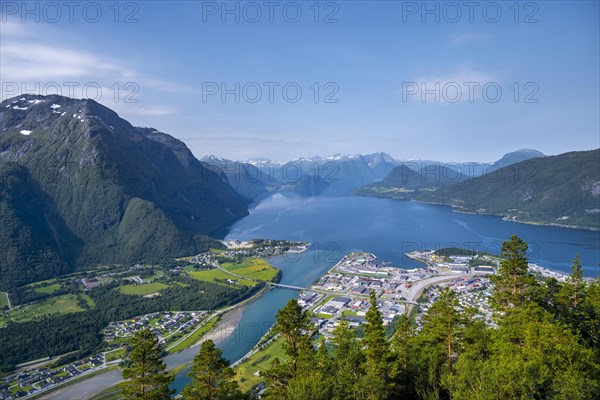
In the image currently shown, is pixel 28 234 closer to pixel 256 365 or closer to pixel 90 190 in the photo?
pixel 90 190

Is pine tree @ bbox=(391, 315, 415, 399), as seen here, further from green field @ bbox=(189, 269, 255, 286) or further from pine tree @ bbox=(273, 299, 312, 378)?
green field @ bbox=(189, 269, 255, 286)

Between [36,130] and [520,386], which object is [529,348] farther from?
[36,130]

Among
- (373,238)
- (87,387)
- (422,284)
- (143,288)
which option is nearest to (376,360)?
(87,387)

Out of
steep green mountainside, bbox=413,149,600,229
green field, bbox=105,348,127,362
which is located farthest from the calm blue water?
steep green mountainside, bbox=413,149,600,229

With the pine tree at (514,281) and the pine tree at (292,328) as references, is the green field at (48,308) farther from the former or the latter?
the pine tree at (514,281)

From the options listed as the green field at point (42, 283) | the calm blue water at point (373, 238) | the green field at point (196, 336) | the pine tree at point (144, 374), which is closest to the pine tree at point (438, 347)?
the pine tree at point (144, 374)

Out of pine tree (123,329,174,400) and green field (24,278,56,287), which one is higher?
pine tree (123,329,174,400)
